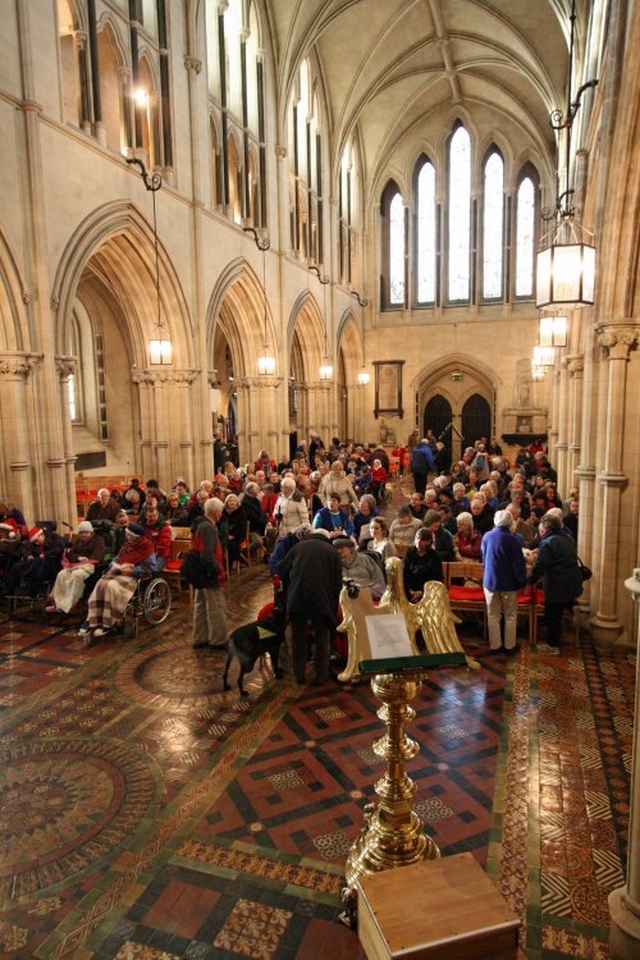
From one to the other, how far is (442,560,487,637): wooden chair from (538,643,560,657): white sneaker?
634mm

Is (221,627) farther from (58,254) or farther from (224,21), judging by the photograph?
(224,21)

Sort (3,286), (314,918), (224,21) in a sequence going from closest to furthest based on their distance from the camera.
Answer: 1. (314,918)
2. (3,286)
3. (224,21)

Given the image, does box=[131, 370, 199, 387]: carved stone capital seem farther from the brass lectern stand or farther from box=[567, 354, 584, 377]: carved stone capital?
Result: the brass lectern stand

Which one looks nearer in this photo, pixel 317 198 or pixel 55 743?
pixel 55 743

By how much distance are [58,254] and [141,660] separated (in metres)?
6.67

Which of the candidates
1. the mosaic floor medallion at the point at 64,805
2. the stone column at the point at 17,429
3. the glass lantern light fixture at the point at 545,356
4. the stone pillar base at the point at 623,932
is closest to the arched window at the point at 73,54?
the stone column at the point at 17,429

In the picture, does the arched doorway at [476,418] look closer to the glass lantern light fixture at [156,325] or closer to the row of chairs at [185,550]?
the glass lantern light fixture at [156,325]

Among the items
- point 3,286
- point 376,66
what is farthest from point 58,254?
point 376,66

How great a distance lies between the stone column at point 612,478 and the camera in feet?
21.4

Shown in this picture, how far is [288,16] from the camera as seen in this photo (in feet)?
53.4

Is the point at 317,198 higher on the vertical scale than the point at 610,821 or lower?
higher

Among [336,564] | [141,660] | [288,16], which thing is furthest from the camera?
[288,16]

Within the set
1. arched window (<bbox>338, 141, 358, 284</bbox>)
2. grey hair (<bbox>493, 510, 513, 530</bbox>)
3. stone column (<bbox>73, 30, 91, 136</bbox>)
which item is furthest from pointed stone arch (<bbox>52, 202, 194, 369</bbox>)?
arched window (<bbox>338, 141, 358, 284</bbox>)

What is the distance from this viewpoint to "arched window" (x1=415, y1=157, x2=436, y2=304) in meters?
24.9
